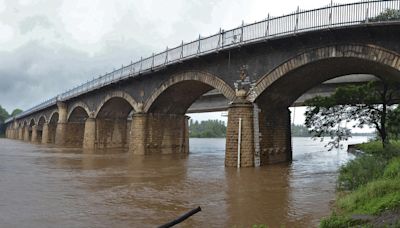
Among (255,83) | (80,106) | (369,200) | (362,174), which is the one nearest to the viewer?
(369,200)

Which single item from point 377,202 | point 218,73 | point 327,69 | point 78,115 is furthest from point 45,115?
point 377,202

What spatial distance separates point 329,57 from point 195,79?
9.27 meters

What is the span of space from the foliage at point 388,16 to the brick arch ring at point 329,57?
3.77 ft

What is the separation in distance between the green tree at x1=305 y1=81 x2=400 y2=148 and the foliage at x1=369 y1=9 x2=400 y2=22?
297cm

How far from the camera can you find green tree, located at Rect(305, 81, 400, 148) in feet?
55.2

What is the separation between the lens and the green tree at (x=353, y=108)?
662 inches

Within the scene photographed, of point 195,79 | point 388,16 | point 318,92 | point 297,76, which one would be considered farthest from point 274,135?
point 388,16

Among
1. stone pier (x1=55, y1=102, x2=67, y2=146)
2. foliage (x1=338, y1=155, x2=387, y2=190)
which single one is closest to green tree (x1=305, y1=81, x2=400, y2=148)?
foliage (x1=338, y1=155, x2=387, y2=190)

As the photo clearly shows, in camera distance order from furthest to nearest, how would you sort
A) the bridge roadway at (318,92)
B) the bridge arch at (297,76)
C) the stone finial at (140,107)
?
the stone finial at (140,107)
the bridge roadway at (318,92)
the bridge arch at (297,76)

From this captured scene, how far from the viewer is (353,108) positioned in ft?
58.7

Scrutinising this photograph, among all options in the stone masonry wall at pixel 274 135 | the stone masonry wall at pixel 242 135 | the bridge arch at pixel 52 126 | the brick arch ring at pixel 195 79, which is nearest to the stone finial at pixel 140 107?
the brick arch ring at pixel 195 79

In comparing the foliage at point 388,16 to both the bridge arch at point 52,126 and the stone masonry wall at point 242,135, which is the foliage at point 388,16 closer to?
the stone masonry wall at point 242,135

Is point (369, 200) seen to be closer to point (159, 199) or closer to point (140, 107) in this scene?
point (159, 199)

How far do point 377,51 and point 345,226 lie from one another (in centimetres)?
1142
